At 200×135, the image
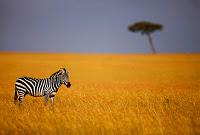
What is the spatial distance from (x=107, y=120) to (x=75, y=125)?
1185 millimetres

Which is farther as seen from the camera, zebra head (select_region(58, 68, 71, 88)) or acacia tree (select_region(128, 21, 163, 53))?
acacia tree (select_region(128, 21, 163, 53))

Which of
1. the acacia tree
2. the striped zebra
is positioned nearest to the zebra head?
the striped zebra

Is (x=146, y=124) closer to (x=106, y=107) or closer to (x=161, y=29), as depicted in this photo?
(x=106, y=107)

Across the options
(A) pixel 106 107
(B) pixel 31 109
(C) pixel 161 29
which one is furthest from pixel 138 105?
(C) pixel 161 29

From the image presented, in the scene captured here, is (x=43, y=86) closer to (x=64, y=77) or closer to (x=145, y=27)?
(x=64, y=77)

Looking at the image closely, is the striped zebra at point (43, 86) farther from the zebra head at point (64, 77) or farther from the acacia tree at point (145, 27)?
the acacia tree at point (145, 27)

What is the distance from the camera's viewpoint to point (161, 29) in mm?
89312

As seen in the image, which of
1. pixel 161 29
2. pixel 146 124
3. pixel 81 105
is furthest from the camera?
pixel 161 29

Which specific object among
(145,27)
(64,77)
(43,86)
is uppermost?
(145,27)

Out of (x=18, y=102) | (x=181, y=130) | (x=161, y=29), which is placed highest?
(x=161, y=29)

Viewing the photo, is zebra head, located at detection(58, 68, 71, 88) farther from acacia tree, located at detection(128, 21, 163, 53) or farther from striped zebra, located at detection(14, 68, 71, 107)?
acacia tree, located at detection(128, 21, 163, 53)

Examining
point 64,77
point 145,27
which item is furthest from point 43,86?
point 145,27

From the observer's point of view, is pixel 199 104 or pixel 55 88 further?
pixel 199 104

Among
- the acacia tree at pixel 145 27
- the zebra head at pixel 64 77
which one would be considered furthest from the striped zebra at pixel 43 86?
the acacia tree at pixel 145 27
